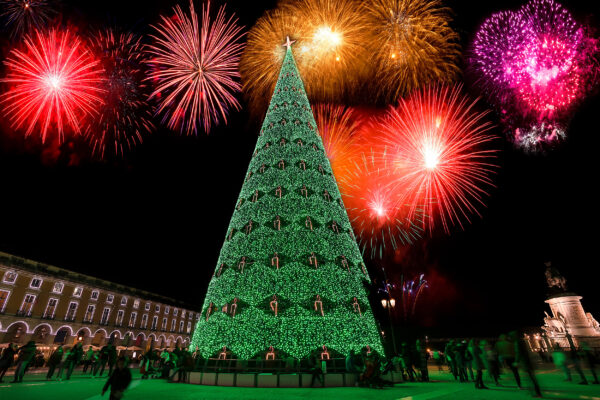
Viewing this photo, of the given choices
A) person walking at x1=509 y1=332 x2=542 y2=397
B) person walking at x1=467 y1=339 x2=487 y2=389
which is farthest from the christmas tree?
person walking at x1=509 y1=332 x2=542 y2=397

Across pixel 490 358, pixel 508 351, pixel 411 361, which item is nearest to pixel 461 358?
pixel 411 361

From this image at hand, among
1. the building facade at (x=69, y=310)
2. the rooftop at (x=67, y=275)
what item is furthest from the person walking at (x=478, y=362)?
the rooftop at (x=67, y=275)

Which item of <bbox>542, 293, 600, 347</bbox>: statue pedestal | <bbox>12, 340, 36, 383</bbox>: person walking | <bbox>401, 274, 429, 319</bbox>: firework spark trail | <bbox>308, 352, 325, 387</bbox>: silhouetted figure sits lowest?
<bbox>308, 352, 325, 387</bbox>: silhouetted figure

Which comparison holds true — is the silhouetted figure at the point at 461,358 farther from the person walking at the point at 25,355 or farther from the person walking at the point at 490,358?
the person walking at the point at 25,355

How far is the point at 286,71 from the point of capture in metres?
20.0

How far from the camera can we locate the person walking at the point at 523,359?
292 inches

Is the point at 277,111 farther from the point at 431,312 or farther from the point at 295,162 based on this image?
the point at 431,312

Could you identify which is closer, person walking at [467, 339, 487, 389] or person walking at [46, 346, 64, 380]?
person walking at [467, 339, 487, 389]

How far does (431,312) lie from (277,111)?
153 feet

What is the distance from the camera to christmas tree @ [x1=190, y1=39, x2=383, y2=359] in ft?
38.6

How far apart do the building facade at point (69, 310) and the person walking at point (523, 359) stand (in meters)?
48.9

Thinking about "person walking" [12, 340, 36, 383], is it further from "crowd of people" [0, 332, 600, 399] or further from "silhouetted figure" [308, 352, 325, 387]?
"silhouetted figure" [308, 352, 325, 387]

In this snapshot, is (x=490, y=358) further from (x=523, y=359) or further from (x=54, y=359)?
(x=54, y=359)

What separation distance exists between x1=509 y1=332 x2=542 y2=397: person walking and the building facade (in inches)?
1927
